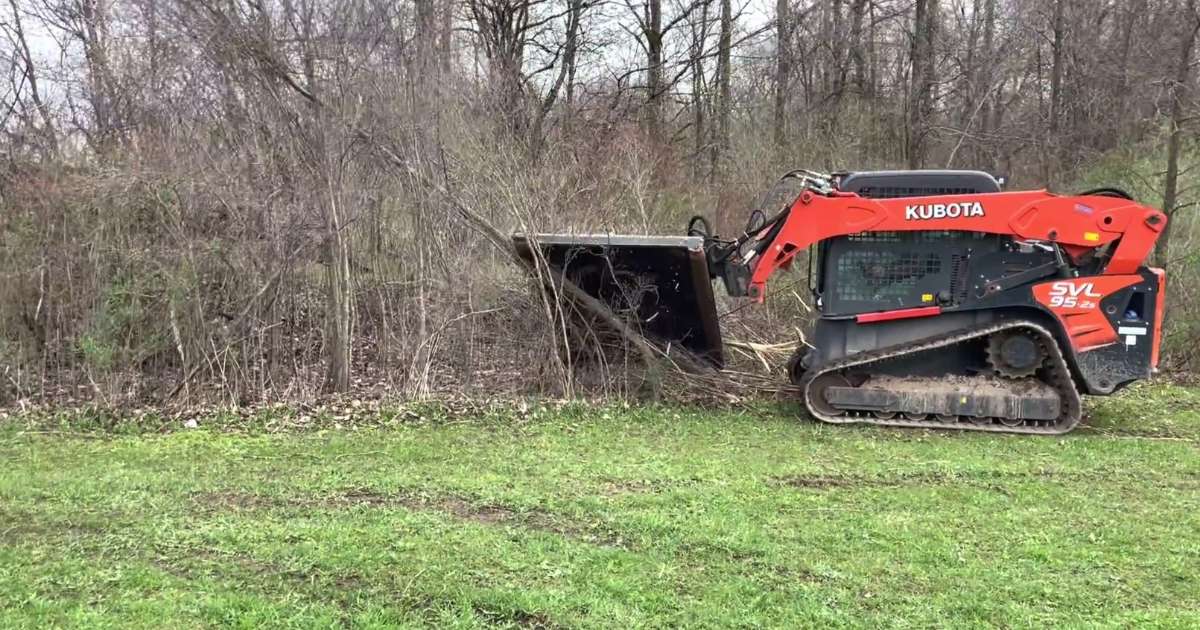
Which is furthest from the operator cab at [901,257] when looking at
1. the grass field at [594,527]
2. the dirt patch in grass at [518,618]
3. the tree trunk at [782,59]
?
the tree trunk at [782,59]

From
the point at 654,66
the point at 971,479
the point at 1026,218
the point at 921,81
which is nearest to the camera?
the point at 971,479

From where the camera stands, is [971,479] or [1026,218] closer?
[971,479]

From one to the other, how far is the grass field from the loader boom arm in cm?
145

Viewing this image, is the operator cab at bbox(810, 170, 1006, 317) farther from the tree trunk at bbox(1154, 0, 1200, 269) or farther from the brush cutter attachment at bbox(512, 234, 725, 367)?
the tree trunk at bbox(1154, 0, 1200, 269)

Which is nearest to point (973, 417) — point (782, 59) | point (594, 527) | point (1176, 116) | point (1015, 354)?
point (1015, 354)

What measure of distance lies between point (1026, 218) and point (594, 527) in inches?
170

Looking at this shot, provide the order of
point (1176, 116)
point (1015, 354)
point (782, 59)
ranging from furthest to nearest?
point (782, 59) → point (1176, 116) → point (1015, 354)

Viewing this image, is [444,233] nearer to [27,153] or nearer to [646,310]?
[646,310]

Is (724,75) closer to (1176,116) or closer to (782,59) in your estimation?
(782,59)

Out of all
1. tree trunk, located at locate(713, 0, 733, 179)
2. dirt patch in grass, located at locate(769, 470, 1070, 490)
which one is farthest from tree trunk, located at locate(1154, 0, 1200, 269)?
tree trunk, located at locate(713, 0, 733, 179)

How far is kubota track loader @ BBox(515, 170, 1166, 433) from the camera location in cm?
679

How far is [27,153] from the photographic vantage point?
812 cm

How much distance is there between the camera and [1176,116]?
35.3ft

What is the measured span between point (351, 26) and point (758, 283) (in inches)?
161
